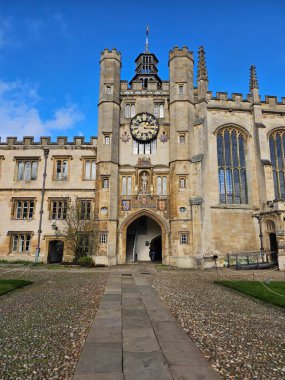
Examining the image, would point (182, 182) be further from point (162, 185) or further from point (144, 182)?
point (144, 182)

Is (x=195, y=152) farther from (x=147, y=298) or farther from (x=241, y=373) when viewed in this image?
(x=241, y=373)

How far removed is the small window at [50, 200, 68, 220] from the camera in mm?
24275

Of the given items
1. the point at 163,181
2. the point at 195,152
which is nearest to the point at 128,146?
the point at 163,181

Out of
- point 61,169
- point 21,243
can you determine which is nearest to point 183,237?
point 61,169

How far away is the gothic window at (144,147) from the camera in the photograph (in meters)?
24.2

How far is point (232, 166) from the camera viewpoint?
23.8 m

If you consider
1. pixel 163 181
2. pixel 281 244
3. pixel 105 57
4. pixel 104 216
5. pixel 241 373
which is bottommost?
pixel 241 373

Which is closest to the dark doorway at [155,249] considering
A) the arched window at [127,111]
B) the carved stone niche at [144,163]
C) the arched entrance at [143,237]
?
the arched entrance at [143,237]

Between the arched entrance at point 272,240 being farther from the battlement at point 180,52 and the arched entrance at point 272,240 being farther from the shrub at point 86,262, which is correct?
the battlement at point 180,52

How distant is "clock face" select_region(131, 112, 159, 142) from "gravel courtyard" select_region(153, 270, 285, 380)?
1682 centimetres

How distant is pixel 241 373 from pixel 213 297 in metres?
5.42

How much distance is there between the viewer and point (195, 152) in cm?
2288

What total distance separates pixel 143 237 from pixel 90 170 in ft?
26.8

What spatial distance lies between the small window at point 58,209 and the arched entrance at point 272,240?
17425 millimetres
